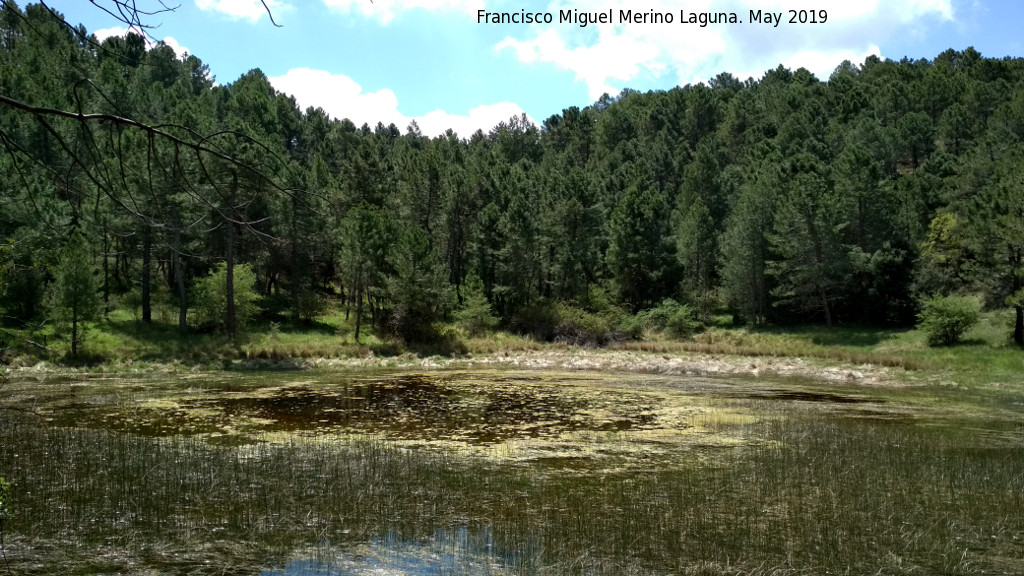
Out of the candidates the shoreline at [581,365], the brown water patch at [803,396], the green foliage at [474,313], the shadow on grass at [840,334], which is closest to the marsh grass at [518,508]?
the brown water patch at [803,396]

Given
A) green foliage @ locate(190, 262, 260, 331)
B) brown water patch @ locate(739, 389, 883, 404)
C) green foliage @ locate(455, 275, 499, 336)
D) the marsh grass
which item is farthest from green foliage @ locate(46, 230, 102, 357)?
brown water patch @ locate(739, 389, 883, 404)

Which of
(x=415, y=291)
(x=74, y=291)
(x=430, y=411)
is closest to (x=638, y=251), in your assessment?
(x=415, y=291)

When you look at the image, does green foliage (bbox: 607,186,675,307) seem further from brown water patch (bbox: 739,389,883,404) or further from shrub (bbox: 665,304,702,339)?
brown water patch (bbox: 739,389,883,404)

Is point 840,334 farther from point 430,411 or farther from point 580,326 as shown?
point 430,411

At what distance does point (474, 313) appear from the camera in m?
48.9

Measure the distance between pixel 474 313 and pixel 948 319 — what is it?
2906 cm

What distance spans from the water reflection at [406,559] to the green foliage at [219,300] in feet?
122

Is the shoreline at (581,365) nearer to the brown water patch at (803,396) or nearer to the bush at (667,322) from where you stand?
the brown water patch at (803,396)

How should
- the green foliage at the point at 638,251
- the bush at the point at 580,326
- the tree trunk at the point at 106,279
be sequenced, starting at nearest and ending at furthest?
the tree trunk at the point at 106,279, the bush at the point at 580,326, the green foliage at the point at 638,251

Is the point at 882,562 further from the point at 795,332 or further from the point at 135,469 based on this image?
the point at 795,332

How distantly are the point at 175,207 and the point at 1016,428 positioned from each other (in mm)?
37856

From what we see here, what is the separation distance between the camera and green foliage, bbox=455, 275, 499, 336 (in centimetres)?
4884

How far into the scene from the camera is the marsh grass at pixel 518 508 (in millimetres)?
8094

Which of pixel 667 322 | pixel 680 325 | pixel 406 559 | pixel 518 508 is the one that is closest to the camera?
pixel 406 559
